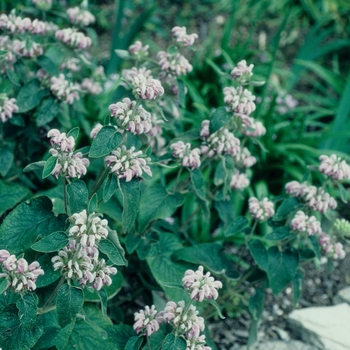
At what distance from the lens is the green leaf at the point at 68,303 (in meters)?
1.67

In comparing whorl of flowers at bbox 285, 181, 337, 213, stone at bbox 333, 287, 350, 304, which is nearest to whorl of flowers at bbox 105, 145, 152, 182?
whorl of flowers at bbox 285, 181, 337, 213

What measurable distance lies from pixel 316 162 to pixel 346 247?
1.52 feet

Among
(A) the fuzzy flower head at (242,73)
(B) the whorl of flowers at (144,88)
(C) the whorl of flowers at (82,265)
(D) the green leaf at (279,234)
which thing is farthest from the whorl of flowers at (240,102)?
(C) the whorl of flowers at (82,265)

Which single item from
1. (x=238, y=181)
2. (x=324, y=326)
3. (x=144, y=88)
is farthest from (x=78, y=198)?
(x=324, y=326)

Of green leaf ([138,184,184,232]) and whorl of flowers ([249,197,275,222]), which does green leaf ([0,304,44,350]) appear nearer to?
green leaf ([138,184,184,232])

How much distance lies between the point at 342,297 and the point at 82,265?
62.8 inches

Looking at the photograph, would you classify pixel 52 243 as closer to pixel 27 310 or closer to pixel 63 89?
pixel 27 310

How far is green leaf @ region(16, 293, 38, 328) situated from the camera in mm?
1647

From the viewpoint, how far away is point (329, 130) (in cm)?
341

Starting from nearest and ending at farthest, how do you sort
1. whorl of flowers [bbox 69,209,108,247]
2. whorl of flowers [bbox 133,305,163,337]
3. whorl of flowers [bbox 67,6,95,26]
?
whorl of flowers [bbox 69,209,108,247], whorl of flowers [bbox 133,305,163,337], whorl of flowers [bbox 67,6,95,26]

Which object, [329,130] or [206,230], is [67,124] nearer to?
[206,230]

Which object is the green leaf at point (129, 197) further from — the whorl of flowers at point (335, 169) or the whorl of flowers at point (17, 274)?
the whorl of flowers at point (335, 169)

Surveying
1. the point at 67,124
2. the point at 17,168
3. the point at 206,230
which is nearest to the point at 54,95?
the point at 67,124

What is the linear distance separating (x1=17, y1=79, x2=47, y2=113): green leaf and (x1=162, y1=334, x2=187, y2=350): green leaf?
1.03 metres
